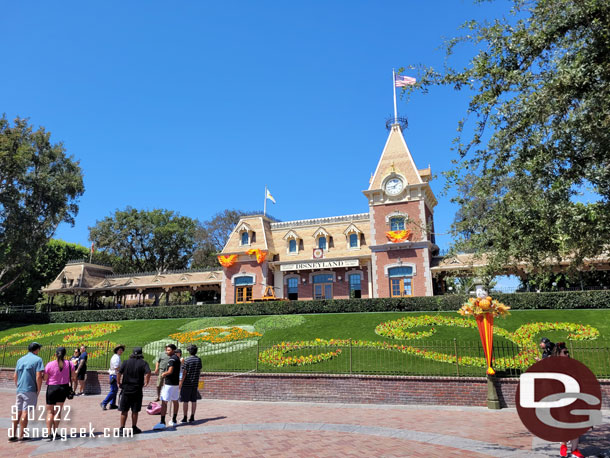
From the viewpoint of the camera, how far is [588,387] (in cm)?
→ 533

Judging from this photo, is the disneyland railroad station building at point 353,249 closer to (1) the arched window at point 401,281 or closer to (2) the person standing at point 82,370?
(1) the arched window at point 401,281

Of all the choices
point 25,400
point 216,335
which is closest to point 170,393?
point 25,400

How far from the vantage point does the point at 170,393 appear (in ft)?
31.9

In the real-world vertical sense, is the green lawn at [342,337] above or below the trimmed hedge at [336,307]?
below

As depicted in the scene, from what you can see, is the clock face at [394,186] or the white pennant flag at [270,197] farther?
the white pennant flag at [270,197]

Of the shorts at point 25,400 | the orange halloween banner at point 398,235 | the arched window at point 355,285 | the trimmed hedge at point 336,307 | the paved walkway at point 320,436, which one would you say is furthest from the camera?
the arched window at point 355,285

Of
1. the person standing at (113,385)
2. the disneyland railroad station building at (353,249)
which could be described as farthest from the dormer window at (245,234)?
the person standing at (113,385)

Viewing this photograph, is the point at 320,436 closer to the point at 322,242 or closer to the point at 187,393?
the point at 187,393

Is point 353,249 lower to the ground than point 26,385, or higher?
higher

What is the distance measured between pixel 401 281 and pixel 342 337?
1229 centimetres

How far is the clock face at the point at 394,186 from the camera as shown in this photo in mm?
33031

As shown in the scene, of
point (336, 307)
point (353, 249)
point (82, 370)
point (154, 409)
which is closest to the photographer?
point (154, 409)

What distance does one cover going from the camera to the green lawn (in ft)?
49.0

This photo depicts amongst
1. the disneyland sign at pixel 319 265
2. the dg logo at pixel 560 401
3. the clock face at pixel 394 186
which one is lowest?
the dg logo at pixel 560 401
